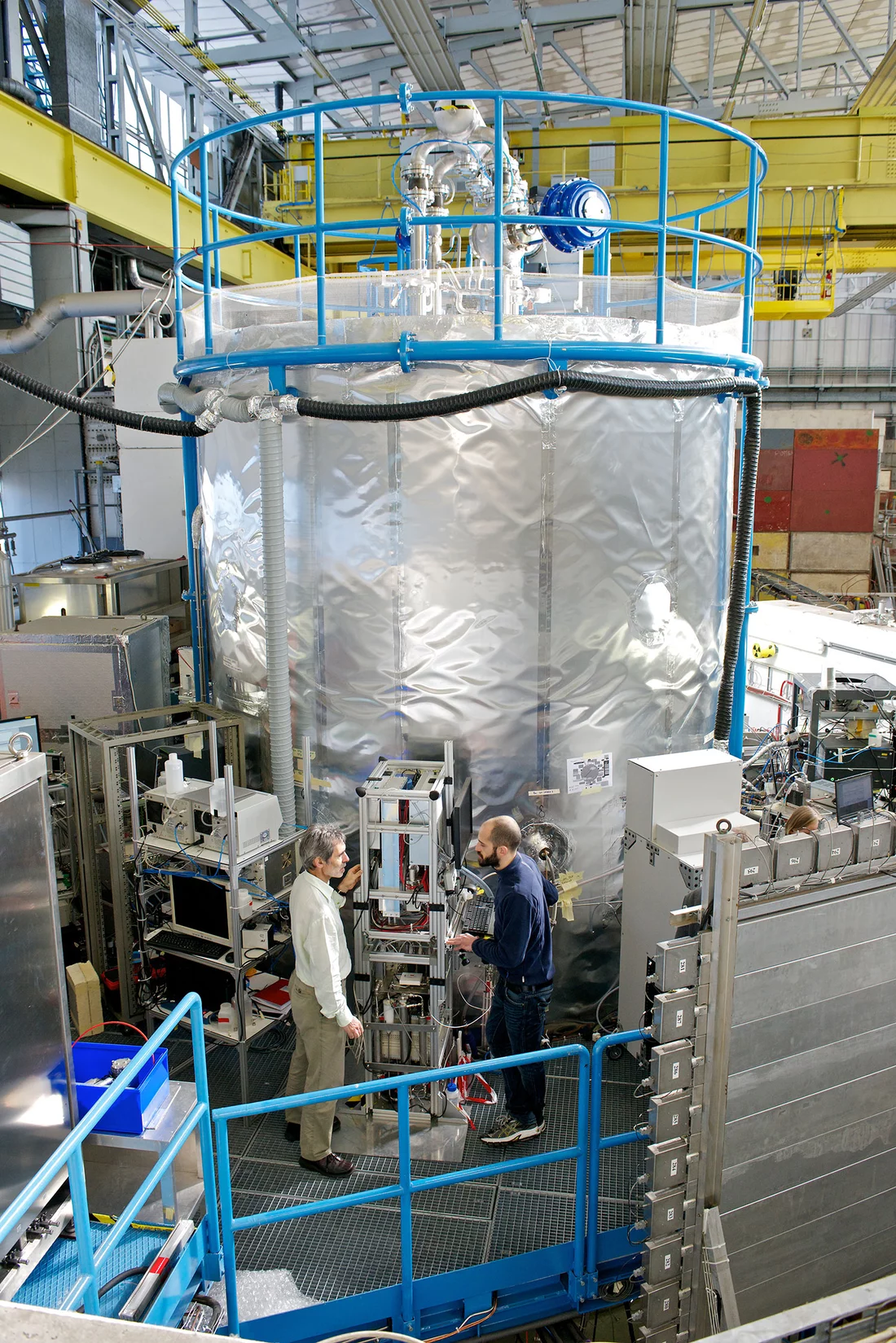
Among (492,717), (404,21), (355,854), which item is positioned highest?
(404,21)

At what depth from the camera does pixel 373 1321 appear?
14.5ft

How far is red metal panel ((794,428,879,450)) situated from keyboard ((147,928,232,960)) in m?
18.9

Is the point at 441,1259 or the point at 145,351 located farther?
the point at 145,351

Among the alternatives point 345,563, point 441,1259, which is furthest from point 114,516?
point 441,1259

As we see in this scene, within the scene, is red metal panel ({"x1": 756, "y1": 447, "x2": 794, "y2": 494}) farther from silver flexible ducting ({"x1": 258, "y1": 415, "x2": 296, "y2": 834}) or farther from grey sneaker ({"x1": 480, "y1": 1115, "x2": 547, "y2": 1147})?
grey sneaker ({"x1": 480, "y1": 1115, "x2": 547, "y2": 1147})

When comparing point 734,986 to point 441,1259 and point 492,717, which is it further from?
point 492,717

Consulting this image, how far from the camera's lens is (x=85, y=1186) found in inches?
148

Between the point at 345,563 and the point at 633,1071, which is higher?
the point at 345,563

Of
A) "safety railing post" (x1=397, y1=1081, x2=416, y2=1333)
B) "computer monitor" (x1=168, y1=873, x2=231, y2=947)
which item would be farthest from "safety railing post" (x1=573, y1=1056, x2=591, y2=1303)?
"computer monitor" (x1=168, y1=873, x2=231, y2=947)

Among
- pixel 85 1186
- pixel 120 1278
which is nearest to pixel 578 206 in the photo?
pixel 85 1186

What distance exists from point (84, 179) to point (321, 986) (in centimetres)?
1060

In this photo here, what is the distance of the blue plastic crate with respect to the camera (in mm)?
4234

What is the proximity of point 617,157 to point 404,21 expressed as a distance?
141 inches

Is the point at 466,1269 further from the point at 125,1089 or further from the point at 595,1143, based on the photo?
the point at 125,1089
